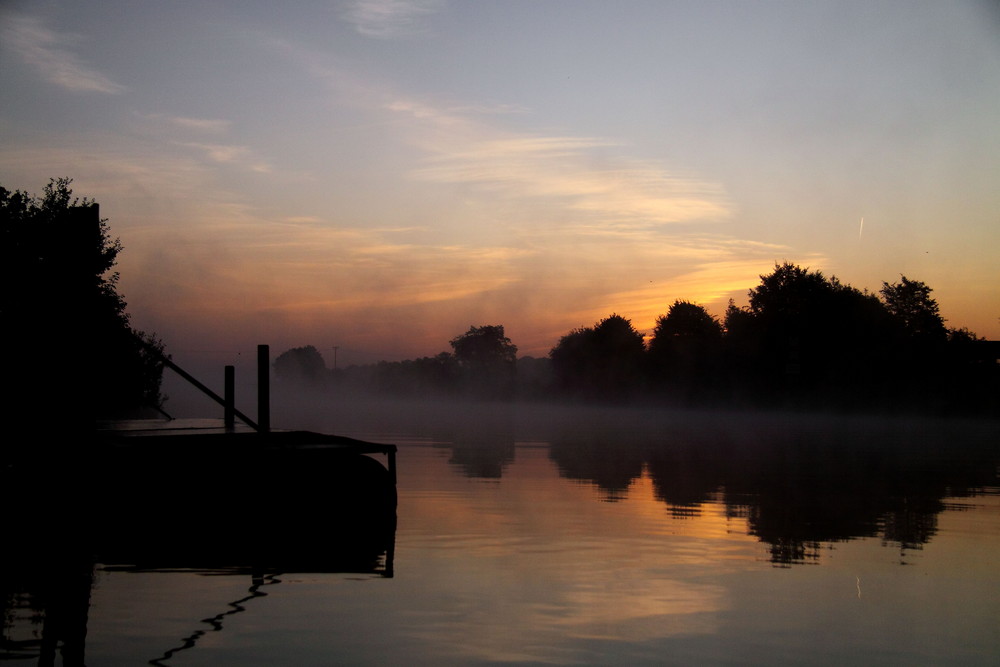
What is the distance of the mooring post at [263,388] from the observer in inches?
830

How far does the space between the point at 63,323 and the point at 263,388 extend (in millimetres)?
6016

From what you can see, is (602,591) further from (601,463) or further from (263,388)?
(601,463)

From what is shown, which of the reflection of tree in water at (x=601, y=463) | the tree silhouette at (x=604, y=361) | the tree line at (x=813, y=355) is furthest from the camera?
the tree silhouette at (x=604, y=361)

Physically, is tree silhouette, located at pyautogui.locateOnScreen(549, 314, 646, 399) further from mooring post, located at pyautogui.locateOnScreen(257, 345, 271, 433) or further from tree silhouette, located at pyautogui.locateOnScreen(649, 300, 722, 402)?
mooring post, located at pyautogui.locateOnScreen(257, 345, 271, 433)

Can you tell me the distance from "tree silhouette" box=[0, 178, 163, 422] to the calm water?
3960 mm

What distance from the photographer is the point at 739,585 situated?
44.7 ft

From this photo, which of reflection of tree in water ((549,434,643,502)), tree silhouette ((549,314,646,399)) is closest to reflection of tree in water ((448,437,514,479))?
reflection of tree in water ((549,434,643,502))

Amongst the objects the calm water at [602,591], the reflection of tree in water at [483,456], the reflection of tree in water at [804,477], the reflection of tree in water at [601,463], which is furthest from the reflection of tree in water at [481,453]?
the calm water at [602,591]

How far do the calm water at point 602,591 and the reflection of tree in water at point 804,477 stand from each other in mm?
171

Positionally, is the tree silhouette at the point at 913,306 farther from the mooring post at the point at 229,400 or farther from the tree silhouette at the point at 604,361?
the mooring post at the point at 229,400

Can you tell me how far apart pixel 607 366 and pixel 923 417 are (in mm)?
64060

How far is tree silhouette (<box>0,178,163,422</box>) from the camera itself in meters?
16.5

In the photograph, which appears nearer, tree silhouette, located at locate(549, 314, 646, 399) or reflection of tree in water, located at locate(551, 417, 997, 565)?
reflection of tree in water, located at locate(551, 417, 997, 565)

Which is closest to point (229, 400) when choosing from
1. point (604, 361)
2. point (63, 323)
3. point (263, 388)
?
point (263, 388)
